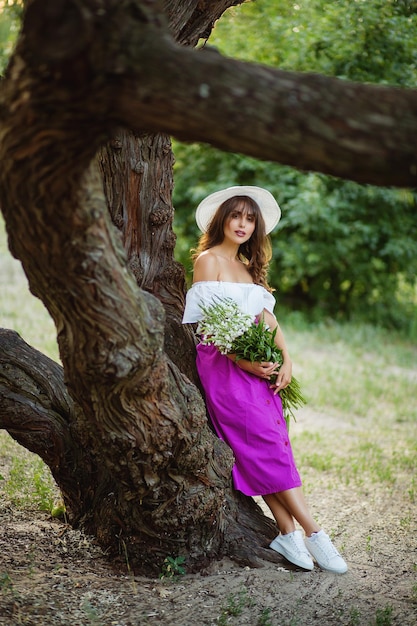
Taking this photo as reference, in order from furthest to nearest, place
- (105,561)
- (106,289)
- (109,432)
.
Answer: (105,561), (109,432), (106,289)

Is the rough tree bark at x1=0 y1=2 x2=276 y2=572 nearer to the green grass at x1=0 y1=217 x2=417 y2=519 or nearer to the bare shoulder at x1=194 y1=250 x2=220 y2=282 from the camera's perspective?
the bare shoulder at x1=194 y1=250 x2=220 y2=282

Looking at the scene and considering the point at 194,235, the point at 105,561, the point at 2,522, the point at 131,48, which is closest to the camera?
the point at 131,48

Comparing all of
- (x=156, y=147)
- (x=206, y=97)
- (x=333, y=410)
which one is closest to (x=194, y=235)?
(x=333, y=410)

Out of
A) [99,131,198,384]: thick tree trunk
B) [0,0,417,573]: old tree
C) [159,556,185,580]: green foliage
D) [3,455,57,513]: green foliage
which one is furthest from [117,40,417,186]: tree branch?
[3,455,57,513]: green foliage

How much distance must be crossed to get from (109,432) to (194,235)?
385 inches

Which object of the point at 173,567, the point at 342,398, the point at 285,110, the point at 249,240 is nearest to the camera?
the point at 285,110

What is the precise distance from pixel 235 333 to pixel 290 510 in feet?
3.52

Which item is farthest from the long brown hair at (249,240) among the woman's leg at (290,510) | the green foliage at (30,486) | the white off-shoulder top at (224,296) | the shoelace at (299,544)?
the green foliage at (30,486)

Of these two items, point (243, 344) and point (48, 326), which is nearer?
point (243, 344)

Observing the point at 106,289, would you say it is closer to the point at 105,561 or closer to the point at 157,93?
the point at 157,93

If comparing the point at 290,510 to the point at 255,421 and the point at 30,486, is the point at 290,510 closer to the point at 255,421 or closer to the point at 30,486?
the point at 255,421

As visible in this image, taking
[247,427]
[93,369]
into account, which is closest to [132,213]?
[93,369]

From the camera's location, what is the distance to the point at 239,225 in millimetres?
4312

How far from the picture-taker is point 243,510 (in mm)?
4098
